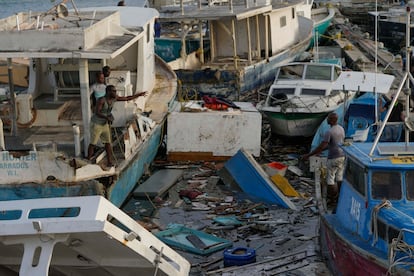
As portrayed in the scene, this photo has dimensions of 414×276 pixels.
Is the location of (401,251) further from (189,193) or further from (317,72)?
(317,72)

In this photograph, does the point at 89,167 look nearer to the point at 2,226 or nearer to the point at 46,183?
the point at 46,183

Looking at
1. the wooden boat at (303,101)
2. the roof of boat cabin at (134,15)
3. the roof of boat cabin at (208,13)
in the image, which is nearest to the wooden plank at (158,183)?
the wooden boat at (303,101)

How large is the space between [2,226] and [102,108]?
4.94 metres

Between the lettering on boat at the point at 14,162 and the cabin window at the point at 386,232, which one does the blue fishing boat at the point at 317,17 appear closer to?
the lettering on boat at the point at 14,162

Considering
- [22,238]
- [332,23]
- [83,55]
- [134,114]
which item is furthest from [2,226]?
[332,23]

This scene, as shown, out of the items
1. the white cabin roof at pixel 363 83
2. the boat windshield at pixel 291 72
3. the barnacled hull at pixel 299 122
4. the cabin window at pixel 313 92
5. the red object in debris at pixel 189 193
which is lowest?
the red object in debris at pixel 189 193

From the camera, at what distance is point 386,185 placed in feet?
28.2

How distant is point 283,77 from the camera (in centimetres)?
1912

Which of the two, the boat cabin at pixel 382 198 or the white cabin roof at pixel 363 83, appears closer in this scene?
the boat cabin at pixel 382 198

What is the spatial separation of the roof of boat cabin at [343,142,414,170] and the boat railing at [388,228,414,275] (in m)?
0.96

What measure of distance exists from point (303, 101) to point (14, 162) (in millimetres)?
7658

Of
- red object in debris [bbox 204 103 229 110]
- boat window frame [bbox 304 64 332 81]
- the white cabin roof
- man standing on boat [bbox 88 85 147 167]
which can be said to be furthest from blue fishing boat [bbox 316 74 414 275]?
boat window frame [bbox 304 64 332 81]

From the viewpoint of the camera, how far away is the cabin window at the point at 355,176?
888 cm

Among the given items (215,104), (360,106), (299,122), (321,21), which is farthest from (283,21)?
(360,106)
